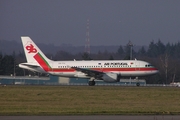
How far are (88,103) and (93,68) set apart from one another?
2796 centimetres

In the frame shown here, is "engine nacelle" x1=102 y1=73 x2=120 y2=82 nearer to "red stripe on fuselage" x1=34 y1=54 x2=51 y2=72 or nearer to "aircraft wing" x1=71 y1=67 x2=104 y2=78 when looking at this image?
"aircraft wing" x1=71 y1=67 x2=104 y2=78

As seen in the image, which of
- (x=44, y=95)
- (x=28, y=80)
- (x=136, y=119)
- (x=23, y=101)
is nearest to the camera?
(x=136, y=119)

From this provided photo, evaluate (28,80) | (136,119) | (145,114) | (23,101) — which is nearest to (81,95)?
(23,101)

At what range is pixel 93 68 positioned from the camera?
69.1 meters

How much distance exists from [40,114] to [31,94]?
17234 millimetres

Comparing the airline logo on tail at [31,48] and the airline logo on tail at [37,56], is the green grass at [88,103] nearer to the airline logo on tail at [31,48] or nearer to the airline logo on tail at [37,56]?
the airline logo on tail at [37,56]

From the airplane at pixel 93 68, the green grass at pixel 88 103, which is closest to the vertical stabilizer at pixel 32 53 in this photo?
the airplane at pixel 93 68

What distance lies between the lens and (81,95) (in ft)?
158

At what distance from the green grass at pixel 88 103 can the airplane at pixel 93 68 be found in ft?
57.2

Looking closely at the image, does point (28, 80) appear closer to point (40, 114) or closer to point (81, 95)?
point (81, 95)

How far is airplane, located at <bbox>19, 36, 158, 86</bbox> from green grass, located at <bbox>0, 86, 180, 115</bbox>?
687 inches

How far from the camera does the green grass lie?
3378 centimetres

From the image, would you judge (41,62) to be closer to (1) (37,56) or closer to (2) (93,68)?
(1) (37,56)

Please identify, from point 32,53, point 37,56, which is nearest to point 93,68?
point 37,56
